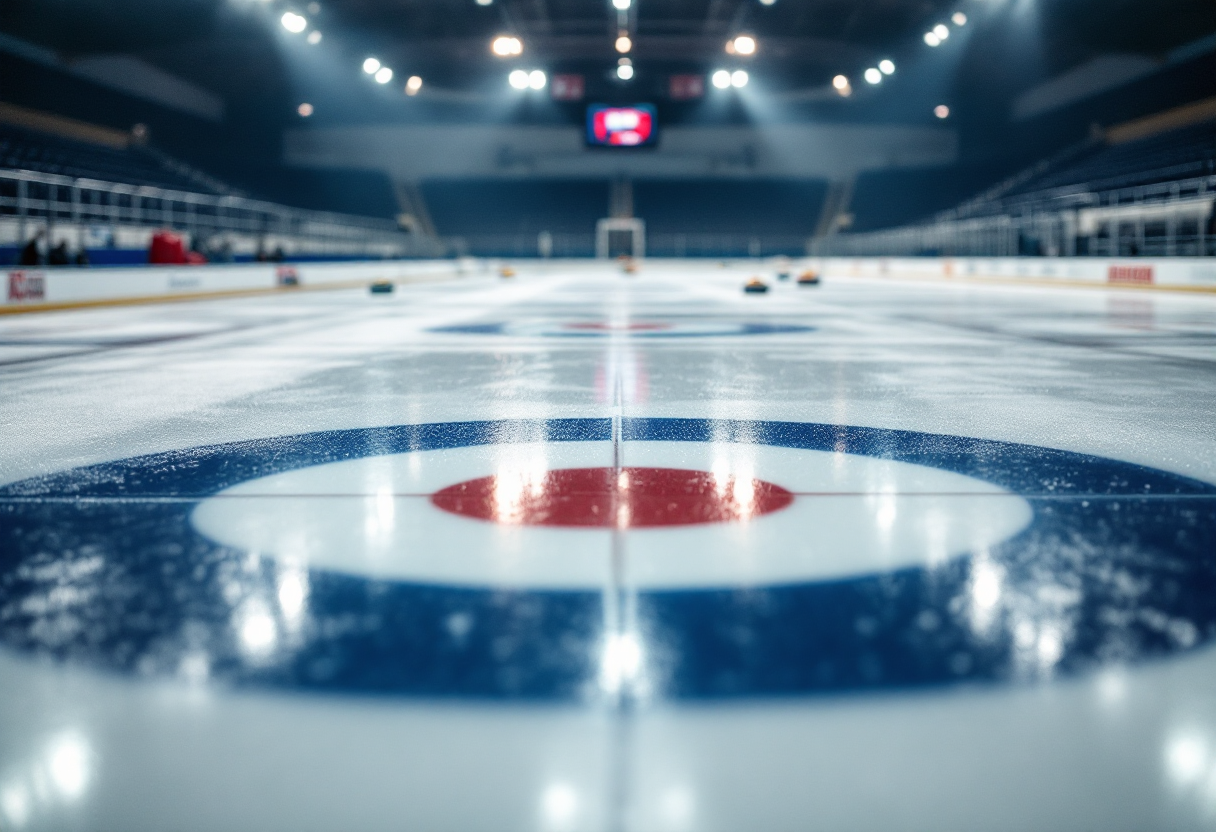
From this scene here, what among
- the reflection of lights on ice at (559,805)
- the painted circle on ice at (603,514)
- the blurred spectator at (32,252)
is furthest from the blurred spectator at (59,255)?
the reflection of lights on ice at (559,805)

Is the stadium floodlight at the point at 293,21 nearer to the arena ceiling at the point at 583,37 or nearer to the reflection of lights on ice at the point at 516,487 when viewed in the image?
the arena ceiling at the point at 583,37

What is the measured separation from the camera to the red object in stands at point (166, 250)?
680 inches

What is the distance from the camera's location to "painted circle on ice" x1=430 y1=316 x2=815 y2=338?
31.2 feet

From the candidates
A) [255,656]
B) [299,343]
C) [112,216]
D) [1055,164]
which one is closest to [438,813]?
[255,656]

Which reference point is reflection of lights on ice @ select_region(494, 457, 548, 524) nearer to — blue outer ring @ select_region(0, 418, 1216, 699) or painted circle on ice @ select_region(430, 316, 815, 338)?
blue outer ring @ select_region(0, 418, 1216, 699)

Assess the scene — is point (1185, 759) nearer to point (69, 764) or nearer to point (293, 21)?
point (69, 764)

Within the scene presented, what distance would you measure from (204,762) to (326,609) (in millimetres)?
568

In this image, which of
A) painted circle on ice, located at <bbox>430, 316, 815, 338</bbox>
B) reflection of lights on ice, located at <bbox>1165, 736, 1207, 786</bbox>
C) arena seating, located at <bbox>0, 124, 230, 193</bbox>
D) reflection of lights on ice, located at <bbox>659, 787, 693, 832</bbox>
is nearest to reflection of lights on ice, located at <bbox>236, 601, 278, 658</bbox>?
reflection of lights on ice, located at <bbox>659, 787, 693, 832</bbox>

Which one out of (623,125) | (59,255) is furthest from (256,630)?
(623,125)

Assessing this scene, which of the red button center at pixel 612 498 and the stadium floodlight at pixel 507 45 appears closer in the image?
the red button center at pixel 612 498

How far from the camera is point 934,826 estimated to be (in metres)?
1.15

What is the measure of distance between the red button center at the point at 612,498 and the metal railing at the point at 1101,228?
54.0 ft

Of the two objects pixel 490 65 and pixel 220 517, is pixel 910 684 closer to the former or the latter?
pixel 220 517

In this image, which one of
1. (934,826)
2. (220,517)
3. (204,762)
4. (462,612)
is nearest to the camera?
(934,826)
